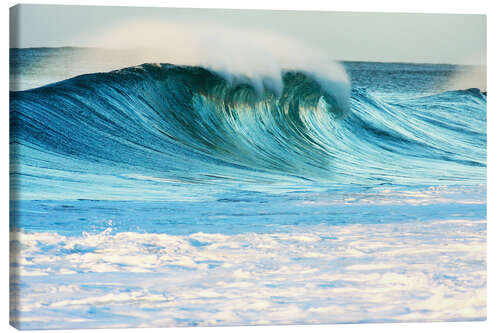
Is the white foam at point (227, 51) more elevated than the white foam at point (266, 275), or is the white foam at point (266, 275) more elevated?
the white foam at point (227, 51)

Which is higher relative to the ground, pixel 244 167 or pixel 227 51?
pixel 227 51

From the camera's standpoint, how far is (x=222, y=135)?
5934 mm

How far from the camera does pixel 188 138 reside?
5902mm

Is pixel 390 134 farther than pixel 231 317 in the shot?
Yes

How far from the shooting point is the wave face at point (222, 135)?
562 cm

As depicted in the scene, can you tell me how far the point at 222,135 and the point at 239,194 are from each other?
411mm

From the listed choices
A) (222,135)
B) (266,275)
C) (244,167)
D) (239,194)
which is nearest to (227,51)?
(222,135)

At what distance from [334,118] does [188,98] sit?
3.31ft

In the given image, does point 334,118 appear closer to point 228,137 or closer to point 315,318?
point 228,137

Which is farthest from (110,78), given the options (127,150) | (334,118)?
(334,118)

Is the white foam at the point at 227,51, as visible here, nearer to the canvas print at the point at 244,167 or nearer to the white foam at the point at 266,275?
the canvas print at the point at 244,167

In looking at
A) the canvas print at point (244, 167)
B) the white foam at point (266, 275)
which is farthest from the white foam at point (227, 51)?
the white foam at point (266, 275)

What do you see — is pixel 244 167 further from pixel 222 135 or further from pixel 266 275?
pixel 266 275

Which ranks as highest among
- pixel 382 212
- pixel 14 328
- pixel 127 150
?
pixel 127 150
